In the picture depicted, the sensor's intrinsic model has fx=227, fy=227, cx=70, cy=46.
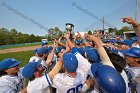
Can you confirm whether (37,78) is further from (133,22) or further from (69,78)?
(133,22)

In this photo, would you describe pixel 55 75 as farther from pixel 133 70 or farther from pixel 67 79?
pixel 133 70

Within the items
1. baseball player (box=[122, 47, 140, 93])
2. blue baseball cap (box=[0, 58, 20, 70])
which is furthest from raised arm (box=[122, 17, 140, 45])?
blue baseball cap (box=[0, 58, 20, 70])

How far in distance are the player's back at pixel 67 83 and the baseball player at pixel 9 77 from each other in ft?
3.79

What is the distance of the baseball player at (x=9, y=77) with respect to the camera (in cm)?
443

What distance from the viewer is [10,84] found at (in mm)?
4523

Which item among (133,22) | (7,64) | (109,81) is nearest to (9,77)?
(7,64)

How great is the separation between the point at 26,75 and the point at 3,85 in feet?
2.17

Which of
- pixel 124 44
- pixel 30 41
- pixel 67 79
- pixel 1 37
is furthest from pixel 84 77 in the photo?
pixel 30 41

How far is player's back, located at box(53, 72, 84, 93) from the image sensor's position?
12.3 feet

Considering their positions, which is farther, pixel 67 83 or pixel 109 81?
pixel 67 83

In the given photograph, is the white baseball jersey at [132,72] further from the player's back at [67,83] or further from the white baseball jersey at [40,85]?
the white baseball jersey at [40,85]

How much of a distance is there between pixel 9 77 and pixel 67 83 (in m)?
1.48

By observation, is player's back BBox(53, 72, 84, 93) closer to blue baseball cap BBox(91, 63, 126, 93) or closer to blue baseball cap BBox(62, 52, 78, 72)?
blue baseball cap BBox(62, 52, 78, 72)

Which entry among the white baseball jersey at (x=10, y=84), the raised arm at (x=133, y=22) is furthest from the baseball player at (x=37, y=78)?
the raised arm at (x=133, y=22)
